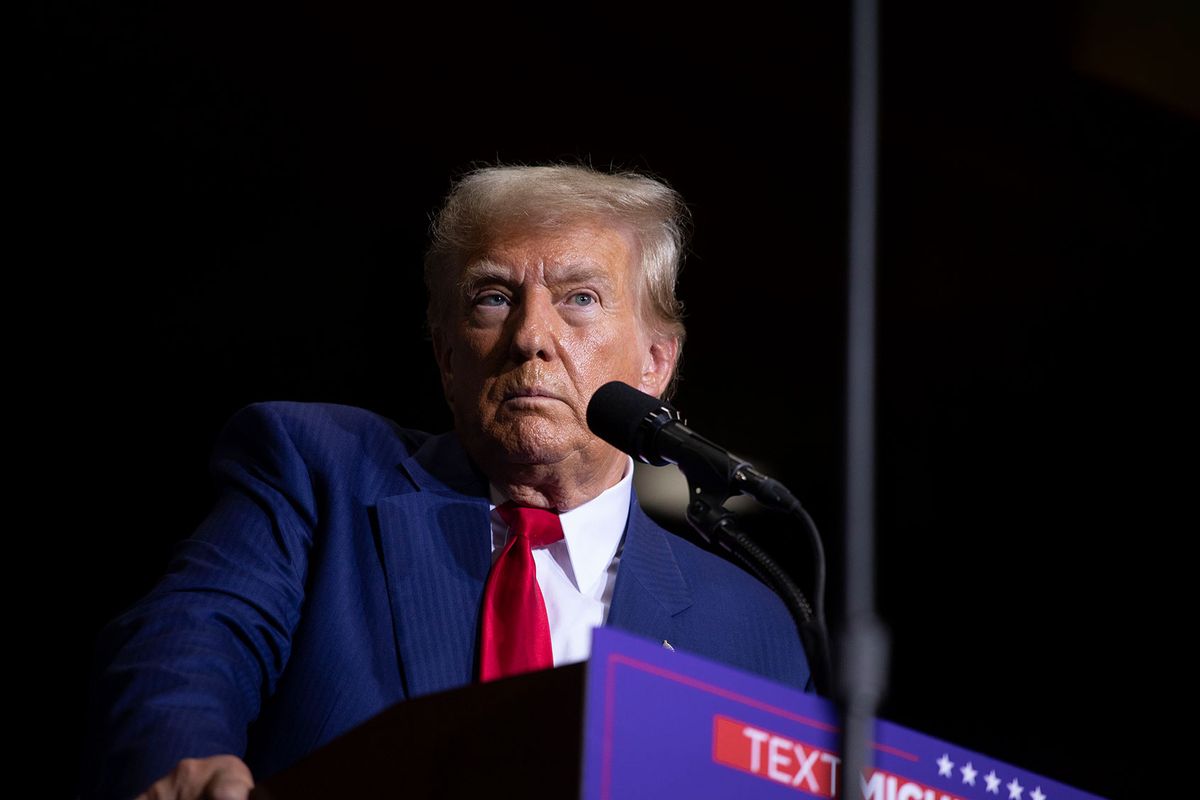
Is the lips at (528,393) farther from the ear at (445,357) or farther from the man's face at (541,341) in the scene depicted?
the ear at (445,357)

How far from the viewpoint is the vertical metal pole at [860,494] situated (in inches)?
31.3

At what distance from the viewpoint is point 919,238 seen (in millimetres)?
3467

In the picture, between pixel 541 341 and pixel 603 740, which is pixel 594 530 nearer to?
pixel 541 341

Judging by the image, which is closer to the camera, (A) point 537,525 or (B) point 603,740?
(B) point 603,740

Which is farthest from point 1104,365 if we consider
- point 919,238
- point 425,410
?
point 425,410

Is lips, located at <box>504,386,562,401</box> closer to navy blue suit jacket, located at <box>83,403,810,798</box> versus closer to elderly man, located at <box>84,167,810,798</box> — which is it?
elderly man, located at <box>84,167,810,798</box>

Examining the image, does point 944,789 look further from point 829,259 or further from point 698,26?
point 829,259

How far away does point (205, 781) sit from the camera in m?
1.16

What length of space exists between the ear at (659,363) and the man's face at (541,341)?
6 centimetres

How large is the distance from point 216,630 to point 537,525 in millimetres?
518

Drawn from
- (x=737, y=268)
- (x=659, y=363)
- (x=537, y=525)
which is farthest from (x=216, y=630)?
(x=737, y=268)

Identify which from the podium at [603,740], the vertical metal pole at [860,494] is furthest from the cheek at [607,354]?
the vertical metal pole at [860,494]

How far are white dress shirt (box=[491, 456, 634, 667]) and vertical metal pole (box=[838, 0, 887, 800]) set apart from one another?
99cm

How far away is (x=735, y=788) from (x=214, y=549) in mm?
931
